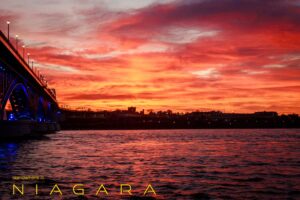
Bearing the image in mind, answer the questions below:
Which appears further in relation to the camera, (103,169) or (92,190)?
(103,169)

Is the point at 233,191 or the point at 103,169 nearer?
the point at 233,191

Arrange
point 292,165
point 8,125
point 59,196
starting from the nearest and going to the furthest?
point 59,196
point 292,165
point 8,125

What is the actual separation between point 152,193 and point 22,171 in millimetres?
13646

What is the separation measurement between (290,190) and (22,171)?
728 inches

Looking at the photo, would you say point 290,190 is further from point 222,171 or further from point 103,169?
point 103,169

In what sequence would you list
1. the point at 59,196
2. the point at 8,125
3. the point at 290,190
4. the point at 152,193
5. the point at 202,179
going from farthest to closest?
the point at 8,125
the point at 202,179
the point at 290,190
the point at 152,193
the point at 59,196

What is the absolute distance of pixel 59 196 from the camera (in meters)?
20.3

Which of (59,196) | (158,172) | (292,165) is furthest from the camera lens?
(292,165)

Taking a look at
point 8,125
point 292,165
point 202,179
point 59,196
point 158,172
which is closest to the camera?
point 59,196

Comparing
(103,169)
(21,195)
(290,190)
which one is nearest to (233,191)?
(290,190)

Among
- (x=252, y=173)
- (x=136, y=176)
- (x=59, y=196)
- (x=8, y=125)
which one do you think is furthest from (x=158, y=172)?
(x=8, y=125)

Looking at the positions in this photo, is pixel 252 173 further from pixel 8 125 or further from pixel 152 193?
pixel 8 125

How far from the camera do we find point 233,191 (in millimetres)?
22766

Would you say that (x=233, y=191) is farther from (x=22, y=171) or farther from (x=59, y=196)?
(x=22, y=171)
